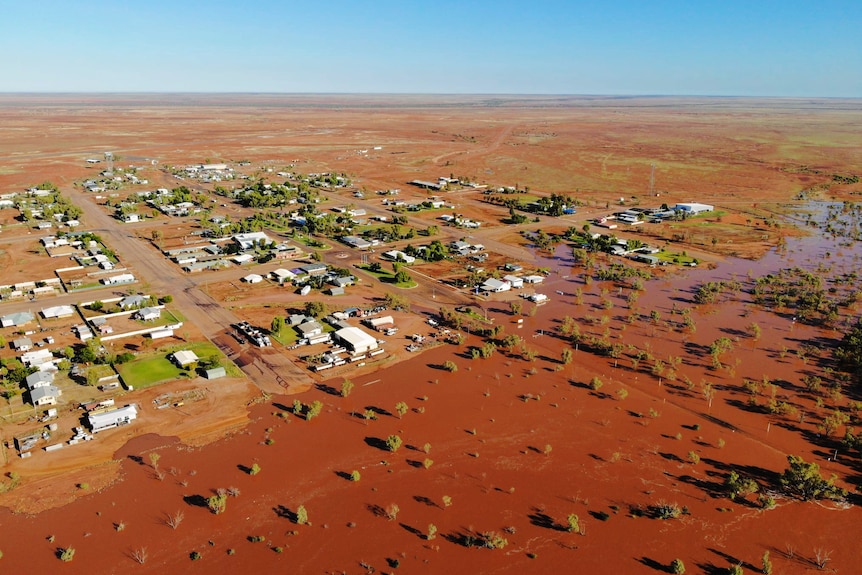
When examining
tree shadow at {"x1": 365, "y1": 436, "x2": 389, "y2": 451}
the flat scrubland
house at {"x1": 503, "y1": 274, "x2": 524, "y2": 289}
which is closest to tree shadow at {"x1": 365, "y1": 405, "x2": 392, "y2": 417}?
the flat scrubland

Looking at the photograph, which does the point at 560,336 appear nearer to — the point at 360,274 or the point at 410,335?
the point at 410,335

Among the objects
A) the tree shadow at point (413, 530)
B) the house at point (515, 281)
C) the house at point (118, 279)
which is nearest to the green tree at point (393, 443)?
the tree shadow at point (413, 530)

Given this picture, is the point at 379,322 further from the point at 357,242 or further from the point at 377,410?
the point at 357,242

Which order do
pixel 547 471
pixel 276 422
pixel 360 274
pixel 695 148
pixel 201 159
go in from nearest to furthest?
pixel 547 471
pixel 276 422
pixel 360 274
pixel 201 159
pixel 695 148

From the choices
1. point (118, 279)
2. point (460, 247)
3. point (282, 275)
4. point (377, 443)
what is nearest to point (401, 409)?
point (377, 443)

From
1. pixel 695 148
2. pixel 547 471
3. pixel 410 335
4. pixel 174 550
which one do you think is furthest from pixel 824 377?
pixel 695 148

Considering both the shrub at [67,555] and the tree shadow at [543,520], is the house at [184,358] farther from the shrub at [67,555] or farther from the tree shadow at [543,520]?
the tree shadow at [543,520]
